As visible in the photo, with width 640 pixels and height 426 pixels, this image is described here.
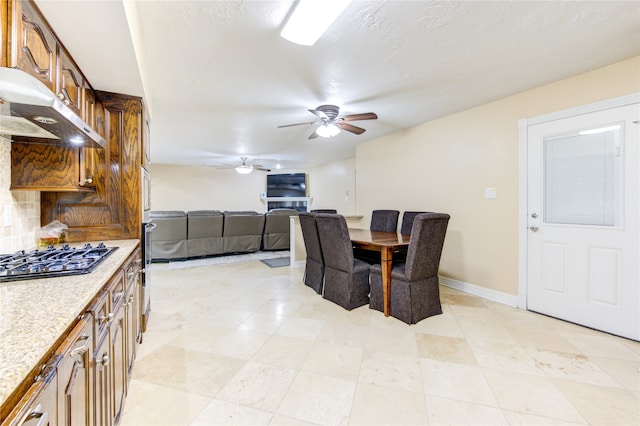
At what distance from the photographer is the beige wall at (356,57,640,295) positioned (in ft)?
8.11

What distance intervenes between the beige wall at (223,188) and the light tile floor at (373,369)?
4522 millimetres

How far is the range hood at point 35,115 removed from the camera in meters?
0.96

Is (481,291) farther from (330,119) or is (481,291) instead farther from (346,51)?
(346,51)

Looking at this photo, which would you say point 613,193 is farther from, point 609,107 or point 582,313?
point 582,313

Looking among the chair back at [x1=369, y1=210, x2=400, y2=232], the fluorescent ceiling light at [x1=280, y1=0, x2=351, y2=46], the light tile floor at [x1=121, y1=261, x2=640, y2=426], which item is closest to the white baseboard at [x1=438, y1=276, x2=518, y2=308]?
the light tile floor at [x1=121, y1=261, x2=640, y2=426]

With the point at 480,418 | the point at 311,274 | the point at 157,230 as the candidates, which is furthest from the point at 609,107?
the point at 157,230

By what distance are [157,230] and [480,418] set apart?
503 centimetres

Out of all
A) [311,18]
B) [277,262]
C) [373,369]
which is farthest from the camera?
[277,262]

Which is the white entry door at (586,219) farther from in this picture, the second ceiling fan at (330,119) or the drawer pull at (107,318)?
the drawer pull at (107,318)

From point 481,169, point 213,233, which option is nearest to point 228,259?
point 213,233

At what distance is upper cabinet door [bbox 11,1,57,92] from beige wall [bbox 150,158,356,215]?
18.6 feet

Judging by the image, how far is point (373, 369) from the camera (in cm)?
180

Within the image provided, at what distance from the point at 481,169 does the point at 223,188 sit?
23.3 ft

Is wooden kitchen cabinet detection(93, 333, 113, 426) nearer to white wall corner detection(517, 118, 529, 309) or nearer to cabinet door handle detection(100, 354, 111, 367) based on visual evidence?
cabinet door handle detection(100, 354, 111, 367)
